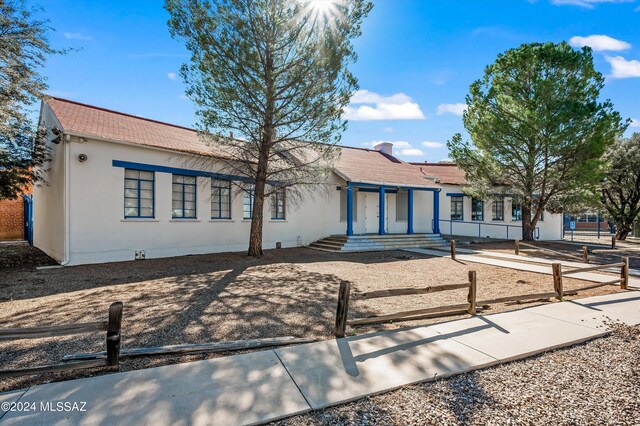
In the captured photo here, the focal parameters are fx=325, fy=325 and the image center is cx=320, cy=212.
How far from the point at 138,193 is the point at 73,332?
9.86 m

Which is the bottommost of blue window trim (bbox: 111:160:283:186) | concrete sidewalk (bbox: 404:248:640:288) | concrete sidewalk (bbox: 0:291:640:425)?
concrete sidewalk (bbox: 404:248:640:288)

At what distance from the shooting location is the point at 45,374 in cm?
367

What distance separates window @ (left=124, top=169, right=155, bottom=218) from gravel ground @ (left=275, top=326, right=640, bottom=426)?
11.6 meters

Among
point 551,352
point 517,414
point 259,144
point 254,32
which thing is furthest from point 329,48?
point 517,414

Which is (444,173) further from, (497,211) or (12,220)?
(12,220)

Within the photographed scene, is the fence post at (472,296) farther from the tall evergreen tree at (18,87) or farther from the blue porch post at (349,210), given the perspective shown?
the tall evergreen tree at (18,87)

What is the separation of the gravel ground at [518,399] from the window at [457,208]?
61.3 ft

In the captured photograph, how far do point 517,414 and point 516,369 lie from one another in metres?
1.01

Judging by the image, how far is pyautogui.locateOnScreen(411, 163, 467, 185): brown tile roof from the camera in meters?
22.5

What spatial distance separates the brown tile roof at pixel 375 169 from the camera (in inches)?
685

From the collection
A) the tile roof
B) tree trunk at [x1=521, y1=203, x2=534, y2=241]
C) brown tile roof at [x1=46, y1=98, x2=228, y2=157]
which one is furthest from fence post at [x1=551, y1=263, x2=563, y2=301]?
tree trunk at [x1=521, y1=203, x2=534, y2=241]

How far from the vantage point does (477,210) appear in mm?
22359

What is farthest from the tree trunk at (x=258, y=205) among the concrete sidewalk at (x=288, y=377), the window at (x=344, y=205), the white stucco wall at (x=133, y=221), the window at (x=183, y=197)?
the concrete sidewalk at (x=288, y=377)

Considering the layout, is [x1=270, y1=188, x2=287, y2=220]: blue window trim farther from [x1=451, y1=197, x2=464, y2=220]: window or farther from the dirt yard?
[x1=451, y1=197, x2=464, y2=220]: window
